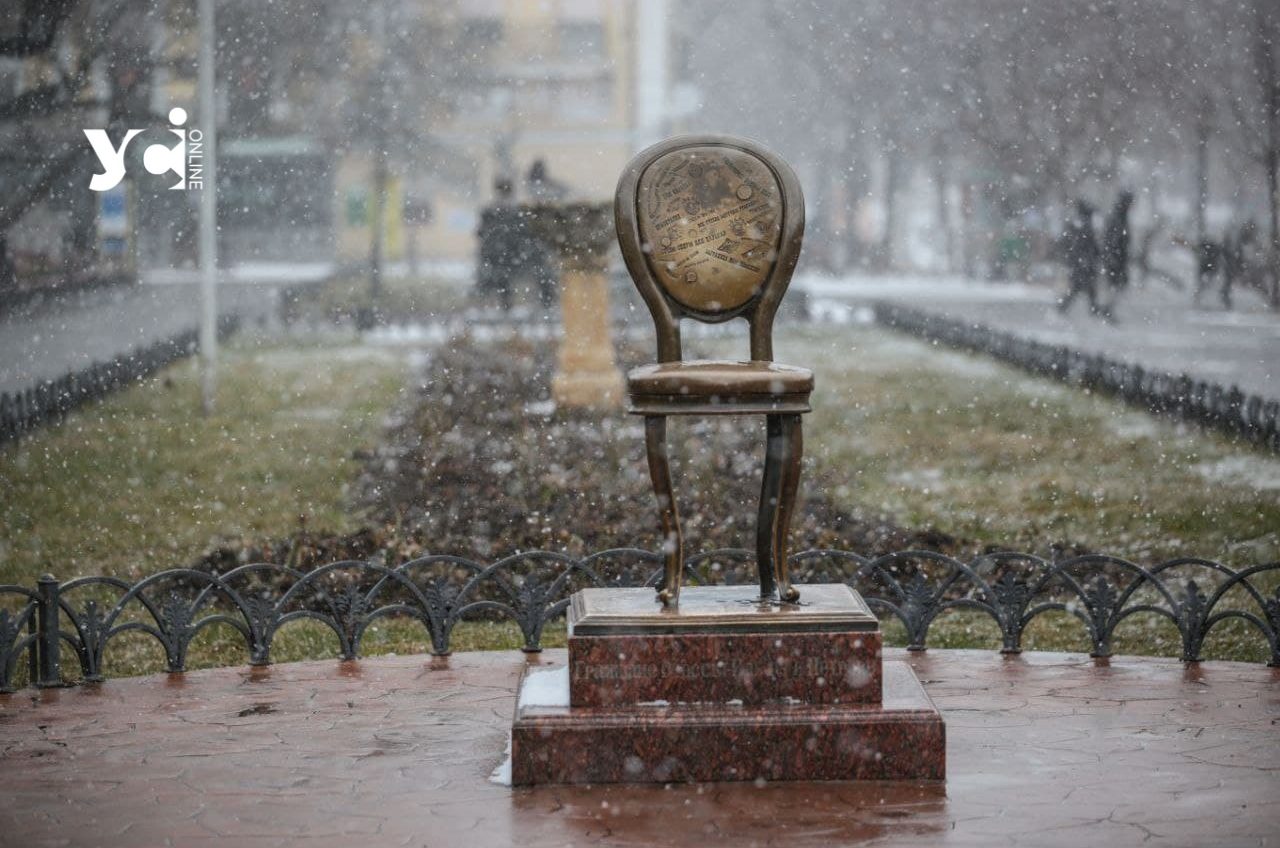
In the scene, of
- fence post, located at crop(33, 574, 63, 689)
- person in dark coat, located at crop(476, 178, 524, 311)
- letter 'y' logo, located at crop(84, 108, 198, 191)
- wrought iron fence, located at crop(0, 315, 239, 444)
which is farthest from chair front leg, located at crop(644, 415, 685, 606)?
person in dark coat, located at crop(476, 178, 524, 311)

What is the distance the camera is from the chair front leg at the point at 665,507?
500 centimetres

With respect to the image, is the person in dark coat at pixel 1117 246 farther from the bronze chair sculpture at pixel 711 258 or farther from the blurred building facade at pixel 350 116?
the bronze chair sculpture at pixel 711 258

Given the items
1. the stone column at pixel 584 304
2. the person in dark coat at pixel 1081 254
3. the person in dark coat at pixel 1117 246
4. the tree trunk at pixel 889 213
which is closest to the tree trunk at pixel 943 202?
the tree trunk at pixel 889 213

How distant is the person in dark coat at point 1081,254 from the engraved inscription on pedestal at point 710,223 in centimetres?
1006

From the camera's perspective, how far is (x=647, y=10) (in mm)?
16531

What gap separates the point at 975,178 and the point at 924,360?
1.77 meters

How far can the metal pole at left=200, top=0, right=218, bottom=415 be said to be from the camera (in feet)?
44.9

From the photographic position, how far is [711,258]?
5.00 metres

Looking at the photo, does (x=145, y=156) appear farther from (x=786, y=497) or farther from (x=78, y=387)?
(x=786, y=497)

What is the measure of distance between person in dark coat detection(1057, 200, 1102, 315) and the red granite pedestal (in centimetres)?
1025

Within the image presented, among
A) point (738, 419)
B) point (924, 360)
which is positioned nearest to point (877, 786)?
point (738, 419)

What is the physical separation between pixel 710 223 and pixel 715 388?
0.52 meters

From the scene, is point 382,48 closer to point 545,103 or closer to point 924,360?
point 545,103

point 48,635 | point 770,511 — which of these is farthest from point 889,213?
point 770,511
